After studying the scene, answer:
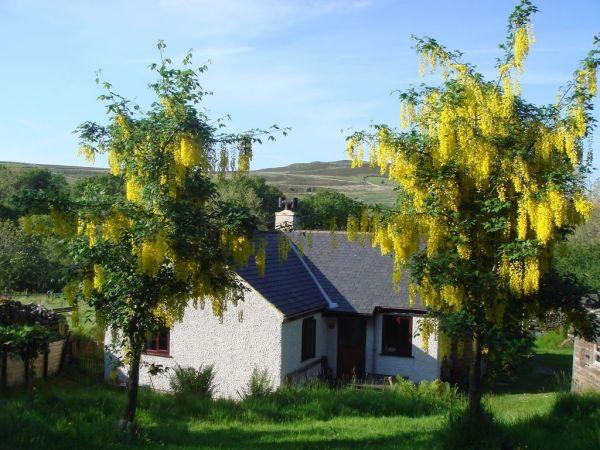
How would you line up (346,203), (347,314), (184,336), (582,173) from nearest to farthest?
(582,173), (346,203), (184,336), (347,314)

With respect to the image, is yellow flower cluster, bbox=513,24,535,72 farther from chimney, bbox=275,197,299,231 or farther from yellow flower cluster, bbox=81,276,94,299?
chimney, bbox=275,197,299,231

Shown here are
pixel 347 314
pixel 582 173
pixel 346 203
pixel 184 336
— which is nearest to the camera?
pixel 582 173

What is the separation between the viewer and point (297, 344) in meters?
17.8

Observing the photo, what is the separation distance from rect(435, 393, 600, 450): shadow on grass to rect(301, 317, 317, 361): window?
837 centimetres

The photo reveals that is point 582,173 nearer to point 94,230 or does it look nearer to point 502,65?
point 502,65

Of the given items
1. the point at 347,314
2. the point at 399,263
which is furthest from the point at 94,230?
the point at 347,314

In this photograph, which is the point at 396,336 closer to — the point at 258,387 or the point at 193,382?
the point at 258,387

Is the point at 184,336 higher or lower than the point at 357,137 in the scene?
lower

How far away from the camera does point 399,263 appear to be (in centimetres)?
1005

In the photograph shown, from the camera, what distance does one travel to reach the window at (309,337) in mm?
18500

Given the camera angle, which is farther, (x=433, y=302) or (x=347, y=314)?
(x=347, y=314)

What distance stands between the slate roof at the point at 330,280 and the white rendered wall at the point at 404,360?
823 mm

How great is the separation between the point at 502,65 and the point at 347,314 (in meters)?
11.5

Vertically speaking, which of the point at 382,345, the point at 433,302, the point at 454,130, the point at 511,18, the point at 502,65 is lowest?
the point at 382,345
